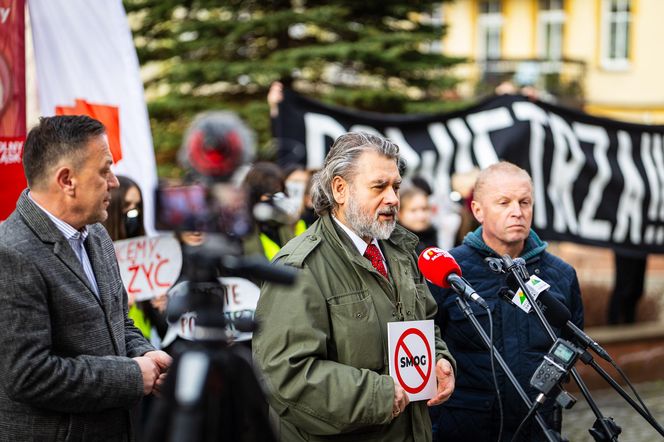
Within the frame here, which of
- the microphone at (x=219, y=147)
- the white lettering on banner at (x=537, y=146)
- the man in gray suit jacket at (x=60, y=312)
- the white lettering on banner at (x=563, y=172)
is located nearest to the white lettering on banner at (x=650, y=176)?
the white lettering on banner at (x=563, y=172)

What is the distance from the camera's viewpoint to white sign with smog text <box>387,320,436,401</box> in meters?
3.32

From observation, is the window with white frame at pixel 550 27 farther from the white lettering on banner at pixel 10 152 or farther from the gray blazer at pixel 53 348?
the gray blazer at pixel 53 348

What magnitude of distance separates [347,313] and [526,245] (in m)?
1.45

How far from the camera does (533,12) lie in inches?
1108

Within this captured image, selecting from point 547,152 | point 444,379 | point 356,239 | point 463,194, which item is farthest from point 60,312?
point 547,152

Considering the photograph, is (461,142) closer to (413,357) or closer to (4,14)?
(4,14)

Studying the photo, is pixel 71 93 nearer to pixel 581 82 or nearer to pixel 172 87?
pixel 172 87

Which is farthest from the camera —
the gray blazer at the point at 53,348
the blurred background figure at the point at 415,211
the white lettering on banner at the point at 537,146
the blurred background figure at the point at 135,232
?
the white lettering on banner at the point at 537,146

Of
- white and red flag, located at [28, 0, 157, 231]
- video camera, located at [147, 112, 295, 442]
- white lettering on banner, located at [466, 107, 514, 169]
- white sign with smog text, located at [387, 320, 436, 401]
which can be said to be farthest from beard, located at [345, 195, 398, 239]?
white lettering on banner, located at [466, 107, 514, 169]

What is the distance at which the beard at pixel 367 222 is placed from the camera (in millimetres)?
3426

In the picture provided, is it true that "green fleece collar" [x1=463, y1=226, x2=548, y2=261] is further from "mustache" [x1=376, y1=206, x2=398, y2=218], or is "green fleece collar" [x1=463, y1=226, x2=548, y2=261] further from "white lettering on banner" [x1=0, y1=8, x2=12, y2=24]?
"white lettering on banner" [x1=0, y1=8, x2=12, y2=24]

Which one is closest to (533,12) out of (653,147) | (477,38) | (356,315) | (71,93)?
(477,38)

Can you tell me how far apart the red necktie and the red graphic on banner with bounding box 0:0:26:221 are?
6.27 ft

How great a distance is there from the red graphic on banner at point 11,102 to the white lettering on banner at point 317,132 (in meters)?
3.31
